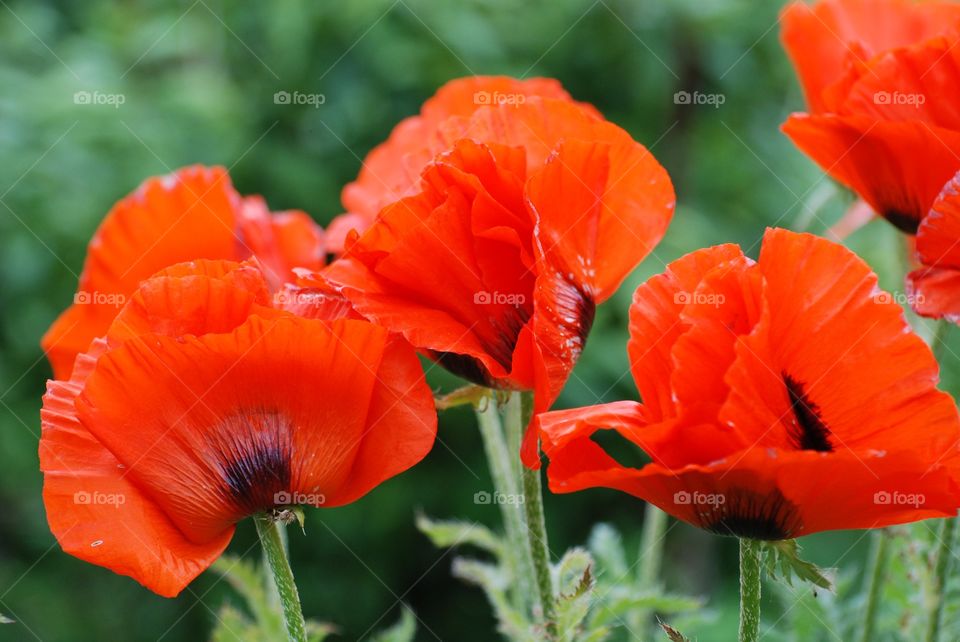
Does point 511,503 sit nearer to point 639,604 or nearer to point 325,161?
point 639,604

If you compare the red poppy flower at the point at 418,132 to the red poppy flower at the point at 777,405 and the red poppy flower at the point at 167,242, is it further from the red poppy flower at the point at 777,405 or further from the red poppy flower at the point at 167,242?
the red poppy flower at the point at 777,405

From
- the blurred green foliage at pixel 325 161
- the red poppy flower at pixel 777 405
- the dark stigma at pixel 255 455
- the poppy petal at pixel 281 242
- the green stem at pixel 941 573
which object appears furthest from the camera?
the blurred green foliage at pixel 325 161

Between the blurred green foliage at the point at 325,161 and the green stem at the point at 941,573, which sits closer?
the green stem at the point at 941,573

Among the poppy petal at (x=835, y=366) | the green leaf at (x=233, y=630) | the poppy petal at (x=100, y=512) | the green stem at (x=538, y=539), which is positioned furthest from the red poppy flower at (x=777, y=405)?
the green leaf at (x=233, y=630)

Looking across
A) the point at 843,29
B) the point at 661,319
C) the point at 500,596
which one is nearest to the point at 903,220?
the point at 843,29

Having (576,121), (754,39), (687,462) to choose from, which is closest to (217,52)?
(754,39)

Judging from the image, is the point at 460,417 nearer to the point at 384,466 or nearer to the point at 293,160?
the point at 293,160
